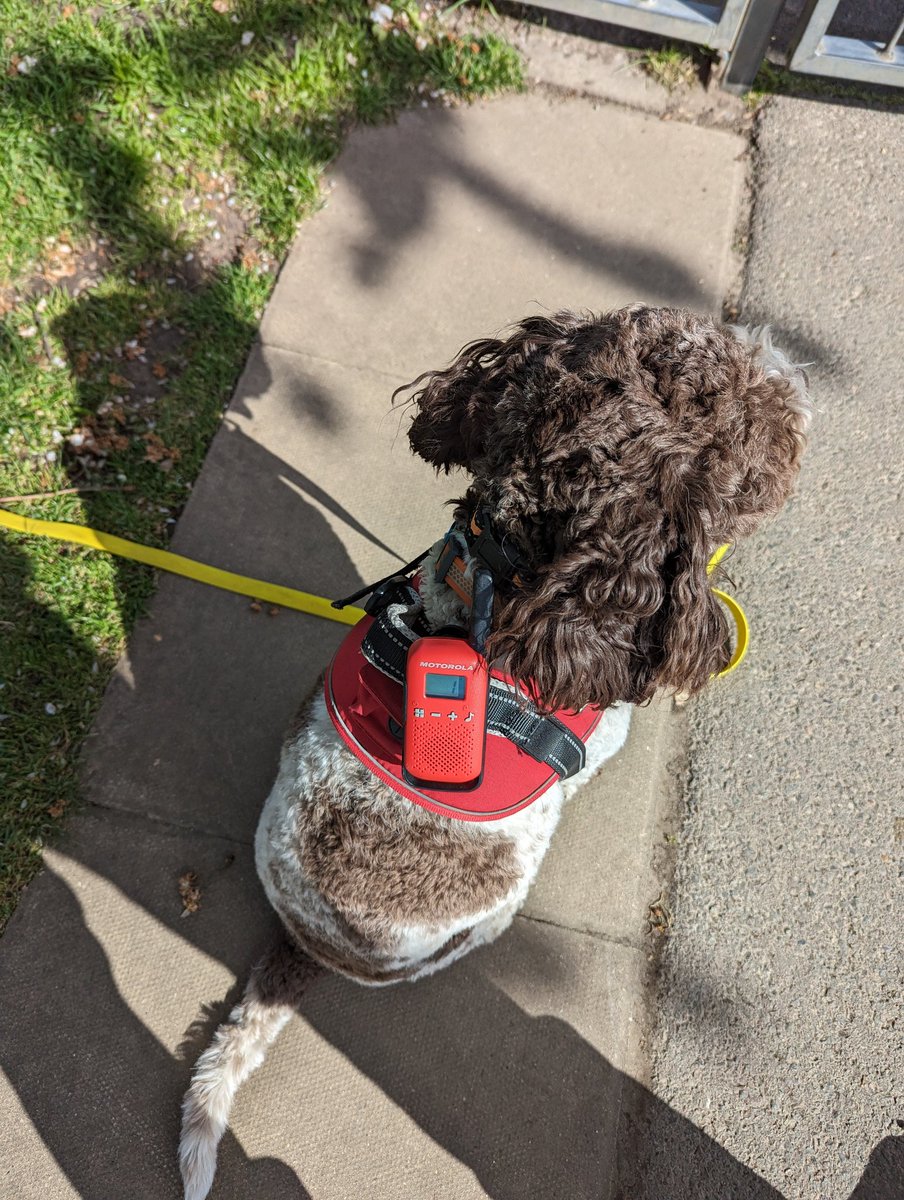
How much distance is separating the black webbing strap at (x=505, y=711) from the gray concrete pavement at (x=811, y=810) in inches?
44.6

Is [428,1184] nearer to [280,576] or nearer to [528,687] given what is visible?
[528,687]

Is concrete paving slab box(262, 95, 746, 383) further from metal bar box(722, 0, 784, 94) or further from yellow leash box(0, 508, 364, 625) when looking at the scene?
yellow leash box(0, 508, 364, 625)

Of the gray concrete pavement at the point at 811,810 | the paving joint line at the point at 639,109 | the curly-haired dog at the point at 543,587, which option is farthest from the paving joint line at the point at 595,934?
the paving joint line at the point at 639,109

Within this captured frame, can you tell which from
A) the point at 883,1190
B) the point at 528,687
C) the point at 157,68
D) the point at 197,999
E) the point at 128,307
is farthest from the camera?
the point at 157,68

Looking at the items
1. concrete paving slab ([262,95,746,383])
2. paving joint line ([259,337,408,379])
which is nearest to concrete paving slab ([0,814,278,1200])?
paving joint line ([259,337,408,379])

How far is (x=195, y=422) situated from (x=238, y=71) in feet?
6.28

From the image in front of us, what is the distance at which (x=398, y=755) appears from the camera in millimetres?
2102

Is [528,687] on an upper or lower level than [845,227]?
lower

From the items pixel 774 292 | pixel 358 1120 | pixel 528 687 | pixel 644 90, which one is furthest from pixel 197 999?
pixel 644 90

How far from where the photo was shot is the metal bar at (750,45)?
3.72 metres

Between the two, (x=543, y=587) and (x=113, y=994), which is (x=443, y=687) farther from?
(x=113, y=994)

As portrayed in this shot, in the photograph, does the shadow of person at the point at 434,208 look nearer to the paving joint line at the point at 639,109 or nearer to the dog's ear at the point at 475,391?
the paving joint line at the point at 639,109

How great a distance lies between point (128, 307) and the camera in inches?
145

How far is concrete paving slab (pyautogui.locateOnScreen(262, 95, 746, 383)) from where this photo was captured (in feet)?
12.4
